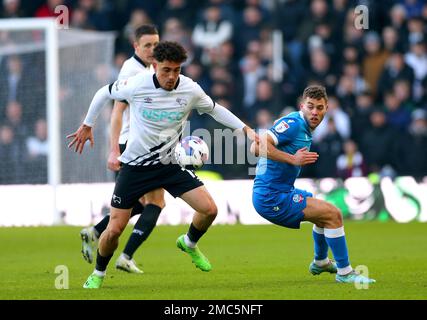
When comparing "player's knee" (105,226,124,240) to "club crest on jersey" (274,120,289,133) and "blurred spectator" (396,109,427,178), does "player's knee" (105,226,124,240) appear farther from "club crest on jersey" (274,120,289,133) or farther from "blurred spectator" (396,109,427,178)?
"blurred spectator" (396,109,427,178)

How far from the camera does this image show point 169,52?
8930mm

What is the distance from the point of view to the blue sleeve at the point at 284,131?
369 inches

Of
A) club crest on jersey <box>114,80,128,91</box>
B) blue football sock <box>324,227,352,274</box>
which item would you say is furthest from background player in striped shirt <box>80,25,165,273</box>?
blue football sock <box>324,227,352,274</box>

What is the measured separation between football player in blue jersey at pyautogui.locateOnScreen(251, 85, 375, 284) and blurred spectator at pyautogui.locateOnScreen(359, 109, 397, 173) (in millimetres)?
9080

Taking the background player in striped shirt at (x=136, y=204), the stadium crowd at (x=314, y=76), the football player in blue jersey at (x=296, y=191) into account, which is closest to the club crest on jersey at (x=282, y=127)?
the football player in blue jersey at (x=296, y=191)

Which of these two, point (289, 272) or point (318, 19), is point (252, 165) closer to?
point (318, 19)

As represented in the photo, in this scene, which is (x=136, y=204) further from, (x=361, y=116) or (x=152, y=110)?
(x=361, y=116)

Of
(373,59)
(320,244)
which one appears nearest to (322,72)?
(373,59)

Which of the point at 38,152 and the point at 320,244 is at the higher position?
the point at 320,244

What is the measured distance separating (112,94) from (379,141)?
9.88 metres

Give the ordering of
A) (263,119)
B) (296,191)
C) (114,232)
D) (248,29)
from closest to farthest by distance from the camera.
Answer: (114,232), (296,191), (263,119), (248,29)
